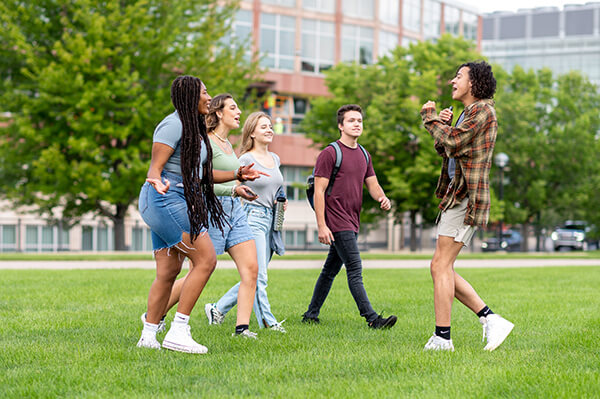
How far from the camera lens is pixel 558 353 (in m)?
5.86

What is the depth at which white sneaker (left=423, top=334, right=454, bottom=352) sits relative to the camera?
588 centimetres

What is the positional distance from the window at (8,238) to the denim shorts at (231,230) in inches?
1196

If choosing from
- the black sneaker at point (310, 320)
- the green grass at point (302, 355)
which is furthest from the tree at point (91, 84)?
the black sneaker at point (310, 320)

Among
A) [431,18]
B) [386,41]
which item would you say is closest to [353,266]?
[386,41]

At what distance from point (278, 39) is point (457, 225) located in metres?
40.4

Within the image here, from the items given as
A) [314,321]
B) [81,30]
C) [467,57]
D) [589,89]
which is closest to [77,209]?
[81,30]

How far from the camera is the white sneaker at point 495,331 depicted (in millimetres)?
5992

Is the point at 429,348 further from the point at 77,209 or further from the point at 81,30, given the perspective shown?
the point at 77,209

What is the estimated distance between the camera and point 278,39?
45188mm

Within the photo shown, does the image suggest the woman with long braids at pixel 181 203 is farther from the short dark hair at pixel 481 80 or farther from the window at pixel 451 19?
the window at pixel 451 19

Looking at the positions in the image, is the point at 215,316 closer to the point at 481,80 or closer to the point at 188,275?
the point at 188,275

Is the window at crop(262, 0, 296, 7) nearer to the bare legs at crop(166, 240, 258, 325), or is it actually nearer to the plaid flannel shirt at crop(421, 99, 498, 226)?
the bare legs at crop(166, 240, 258, 325)

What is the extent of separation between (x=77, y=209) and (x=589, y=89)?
27189 millimetres

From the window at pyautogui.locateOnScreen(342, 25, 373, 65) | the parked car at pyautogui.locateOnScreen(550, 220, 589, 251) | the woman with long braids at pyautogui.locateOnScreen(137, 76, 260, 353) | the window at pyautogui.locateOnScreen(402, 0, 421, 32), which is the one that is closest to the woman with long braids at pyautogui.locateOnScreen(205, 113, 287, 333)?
the woman with long braids at pyautogui.locateOnScreen(137, 76, 260, 353)
